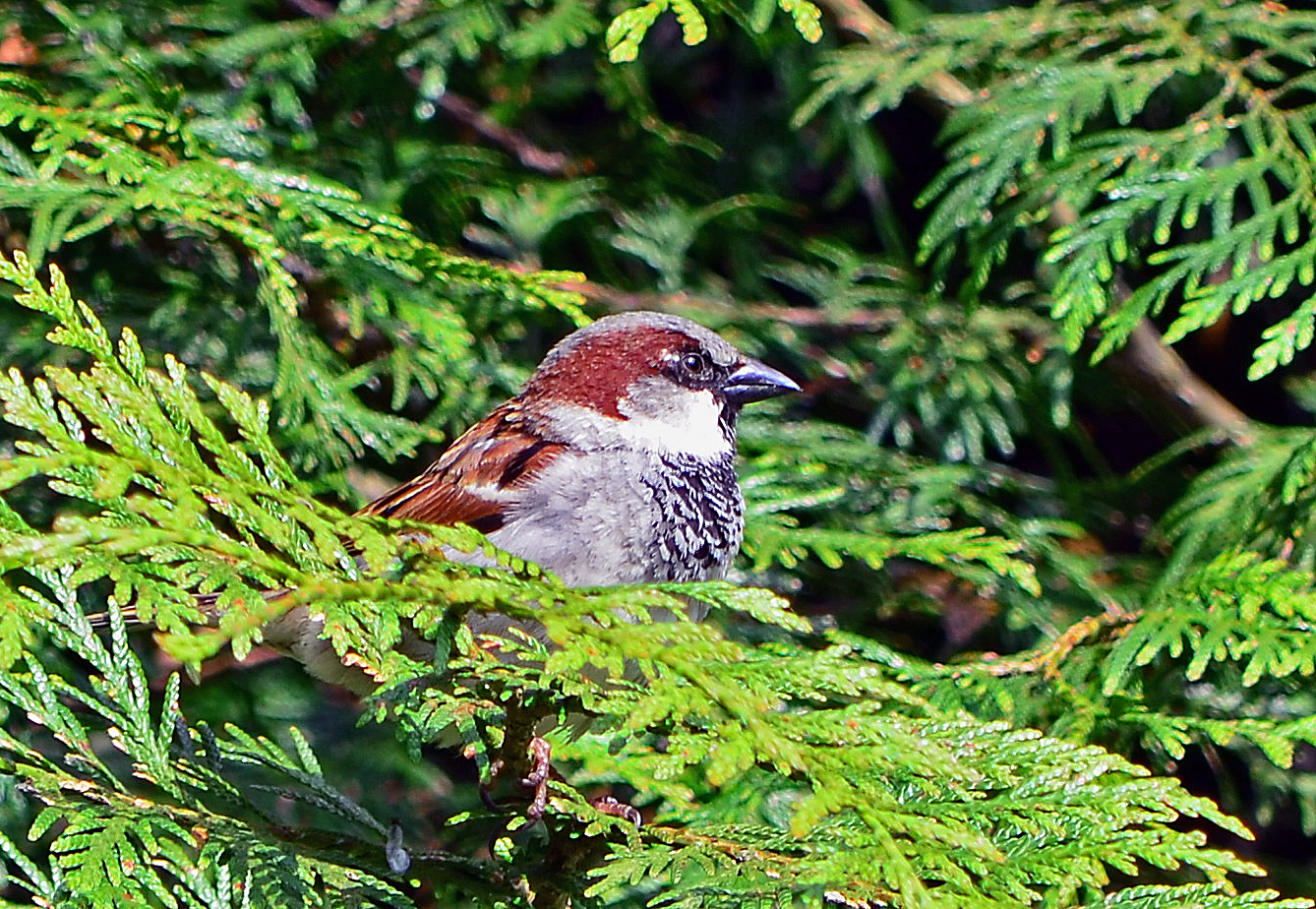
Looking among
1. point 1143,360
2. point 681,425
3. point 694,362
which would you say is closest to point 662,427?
point 681,425

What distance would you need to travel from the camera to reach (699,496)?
2.09 meters

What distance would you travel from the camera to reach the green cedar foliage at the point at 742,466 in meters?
1.29

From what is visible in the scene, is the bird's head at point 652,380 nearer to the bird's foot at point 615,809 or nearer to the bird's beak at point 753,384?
the bird's beak at point 753,384

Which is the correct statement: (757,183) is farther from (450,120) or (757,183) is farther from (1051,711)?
(1051,711)

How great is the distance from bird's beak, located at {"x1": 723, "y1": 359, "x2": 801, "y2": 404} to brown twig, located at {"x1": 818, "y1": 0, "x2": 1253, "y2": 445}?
658 mm

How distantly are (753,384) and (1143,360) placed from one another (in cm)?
79

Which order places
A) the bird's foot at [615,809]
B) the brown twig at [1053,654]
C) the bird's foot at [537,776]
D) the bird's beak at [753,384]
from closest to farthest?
the bird's foot at [537,776]
the bird's foot at [615,809]
the brown twig at [1053,654]
the bird's beak at [753,384]

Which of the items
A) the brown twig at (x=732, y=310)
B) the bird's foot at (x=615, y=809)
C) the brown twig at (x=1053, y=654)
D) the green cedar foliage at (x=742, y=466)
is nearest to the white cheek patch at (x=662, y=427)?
the green cedar foliage at (x=742, y=466)

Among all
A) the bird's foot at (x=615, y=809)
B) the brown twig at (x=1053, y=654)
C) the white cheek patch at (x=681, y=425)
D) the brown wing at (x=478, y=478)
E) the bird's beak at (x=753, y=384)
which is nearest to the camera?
the bird's foot at (x=615, y=809)

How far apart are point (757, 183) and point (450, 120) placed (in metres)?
0.66

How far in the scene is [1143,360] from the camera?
8.70 feet

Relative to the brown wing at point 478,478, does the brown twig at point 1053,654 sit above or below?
above

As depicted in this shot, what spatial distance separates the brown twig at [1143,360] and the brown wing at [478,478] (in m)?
1.03

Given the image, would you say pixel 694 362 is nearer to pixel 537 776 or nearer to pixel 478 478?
pixel 478 478
